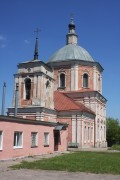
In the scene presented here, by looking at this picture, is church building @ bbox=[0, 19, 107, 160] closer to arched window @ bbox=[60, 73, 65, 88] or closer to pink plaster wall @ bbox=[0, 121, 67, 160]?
arched window @ bbox=[60, 73, 65, 88]

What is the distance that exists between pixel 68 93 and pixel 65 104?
3.81 m

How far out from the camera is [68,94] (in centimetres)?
4034

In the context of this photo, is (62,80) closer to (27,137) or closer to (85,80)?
(85,80)

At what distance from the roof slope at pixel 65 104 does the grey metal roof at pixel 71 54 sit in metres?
5.77

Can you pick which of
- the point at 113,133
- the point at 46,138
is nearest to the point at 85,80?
the point at 113,133

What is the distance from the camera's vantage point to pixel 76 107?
3556 centimetres

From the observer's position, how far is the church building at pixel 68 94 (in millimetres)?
32750

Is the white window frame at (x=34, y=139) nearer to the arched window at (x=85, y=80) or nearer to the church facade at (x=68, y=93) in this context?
the church facade at (x=68, y=93)

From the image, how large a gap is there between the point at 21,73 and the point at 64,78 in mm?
8940

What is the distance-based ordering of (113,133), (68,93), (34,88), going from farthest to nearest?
(113,133)
(68,93)
(34,88)

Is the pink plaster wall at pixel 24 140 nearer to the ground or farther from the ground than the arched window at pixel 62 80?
nearer to the ground

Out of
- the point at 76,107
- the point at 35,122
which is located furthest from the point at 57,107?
the point at 35,122

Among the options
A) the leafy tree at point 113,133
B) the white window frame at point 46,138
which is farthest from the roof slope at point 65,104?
the leafy tree at point 113,133

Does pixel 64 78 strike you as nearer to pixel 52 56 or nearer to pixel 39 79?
pixel 52 56
